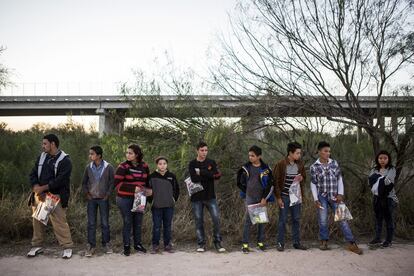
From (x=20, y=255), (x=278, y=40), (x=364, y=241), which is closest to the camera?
(x=20, y=255)

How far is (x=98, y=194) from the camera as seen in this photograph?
536 cm

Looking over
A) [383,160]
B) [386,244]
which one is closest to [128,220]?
[386,244]

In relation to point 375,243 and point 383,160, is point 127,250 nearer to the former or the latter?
point 375,243

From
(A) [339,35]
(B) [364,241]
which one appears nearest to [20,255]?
(B) [364,241]

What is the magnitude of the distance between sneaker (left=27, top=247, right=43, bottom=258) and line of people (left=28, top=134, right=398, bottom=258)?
18 mm

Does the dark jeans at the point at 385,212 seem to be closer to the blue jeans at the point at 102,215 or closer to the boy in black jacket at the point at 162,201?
the boy in black jacket at the point at 162,201

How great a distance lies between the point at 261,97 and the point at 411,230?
363cm

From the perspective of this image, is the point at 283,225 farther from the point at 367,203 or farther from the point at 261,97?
the point at 261,97

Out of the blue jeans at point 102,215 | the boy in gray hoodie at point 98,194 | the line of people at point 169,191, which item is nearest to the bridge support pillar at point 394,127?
the line of people at point 169,191

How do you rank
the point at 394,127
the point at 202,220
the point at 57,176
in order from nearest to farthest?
1. the point at 57,176
2. the point at 202,220
3. the point at 394,127

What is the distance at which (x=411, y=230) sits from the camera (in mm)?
6270

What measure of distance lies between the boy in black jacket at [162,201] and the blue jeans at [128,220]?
224 mm

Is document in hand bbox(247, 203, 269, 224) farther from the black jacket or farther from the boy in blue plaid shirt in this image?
the black jacket

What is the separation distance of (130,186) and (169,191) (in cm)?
60
